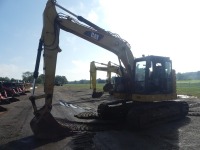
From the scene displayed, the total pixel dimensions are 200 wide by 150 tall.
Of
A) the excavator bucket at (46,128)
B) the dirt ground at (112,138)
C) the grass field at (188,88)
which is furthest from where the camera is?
the grass field at (188,88)

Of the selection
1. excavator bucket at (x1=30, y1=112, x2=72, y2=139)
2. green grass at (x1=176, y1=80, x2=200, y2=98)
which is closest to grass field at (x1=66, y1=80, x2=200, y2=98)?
green grass at (x1=176, y1=80, x2=200, y2=98)

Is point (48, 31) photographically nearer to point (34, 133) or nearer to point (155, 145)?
point (34, 133)

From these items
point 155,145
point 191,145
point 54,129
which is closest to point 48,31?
point 54,129

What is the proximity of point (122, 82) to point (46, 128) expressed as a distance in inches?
189

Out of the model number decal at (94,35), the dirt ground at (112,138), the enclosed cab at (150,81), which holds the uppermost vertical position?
the model number decal at (94,35)

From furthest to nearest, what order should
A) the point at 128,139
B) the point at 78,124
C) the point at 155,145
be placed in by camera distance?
the point at 78,124, the point at 128,139, the point at 155,145

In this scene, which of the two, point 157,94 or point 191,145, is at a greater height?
point 157,94

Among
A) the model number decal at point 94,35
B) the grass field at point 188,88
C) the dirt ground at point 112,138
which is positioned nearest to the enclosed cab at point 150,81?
the dirt ground at point 112,138

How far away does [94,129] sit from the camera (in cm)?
1105

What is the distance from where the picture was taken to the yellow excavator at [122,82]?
33.2 ft

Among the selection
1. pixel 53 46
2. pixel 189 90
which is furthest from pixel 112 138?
pixel 189 90

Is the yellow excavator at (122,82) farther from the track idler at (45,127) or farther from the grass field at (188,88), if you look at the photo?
the grass field at (188,88)

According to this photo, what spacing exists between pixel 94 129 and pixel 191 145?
3941 mm

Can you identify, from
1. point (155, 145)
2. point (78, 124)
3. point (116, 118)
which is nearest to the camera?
point (155, 145)
